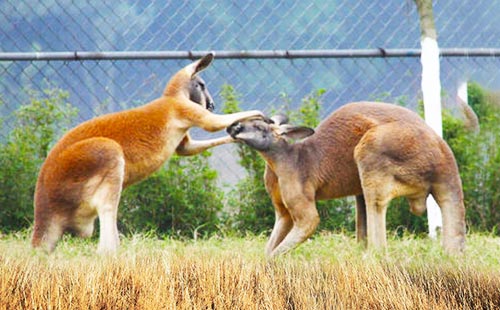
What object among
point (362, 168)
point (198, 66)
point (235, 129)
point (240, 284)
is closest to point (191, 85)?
point (198, 66)

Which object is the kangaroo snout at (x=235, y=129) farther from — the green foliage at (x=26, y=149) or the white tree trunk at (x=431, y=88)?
the green foliage at (x=26, y=149)

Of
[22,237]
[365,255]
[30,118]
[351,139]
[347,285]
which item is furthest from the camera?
[30,118]

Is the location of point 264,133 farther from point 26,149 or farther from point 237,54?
point 26,149

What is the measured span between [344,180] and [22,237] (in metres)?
2.56

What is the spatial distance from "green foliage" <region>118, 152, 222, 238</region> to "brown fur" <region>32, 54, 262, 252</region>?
1814mm

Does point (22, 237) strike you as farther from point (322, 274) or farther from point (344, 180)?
point (322, 274)

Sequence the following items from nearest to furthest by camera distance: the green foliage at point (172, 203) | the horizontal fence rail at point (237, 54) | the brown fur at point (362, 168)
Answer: the brown fur at point (362, 168)
the green foliage at point (172, 203)
the horizontal fence rail at point (237, 54)

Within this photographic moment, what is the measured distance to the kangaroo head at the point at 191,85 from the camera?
5918 millimetres

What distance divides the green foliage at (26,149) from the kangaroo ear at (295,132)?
2.91 metres

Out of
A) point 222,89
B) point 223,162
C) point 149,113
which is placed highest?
point 149,113

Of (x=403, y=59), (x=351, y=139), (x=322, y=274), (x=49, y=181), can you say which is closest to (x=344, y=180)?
(x=351, y=139)

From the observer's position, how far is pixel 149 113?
18.9 ft

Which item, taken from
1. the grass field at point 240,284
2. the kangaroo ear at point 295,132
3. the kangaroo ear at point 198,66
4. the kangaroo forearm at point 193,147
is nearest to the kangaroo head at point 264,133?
the kangaroo ear at point 295,132

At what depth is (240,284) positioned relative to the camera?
4.41 metres
